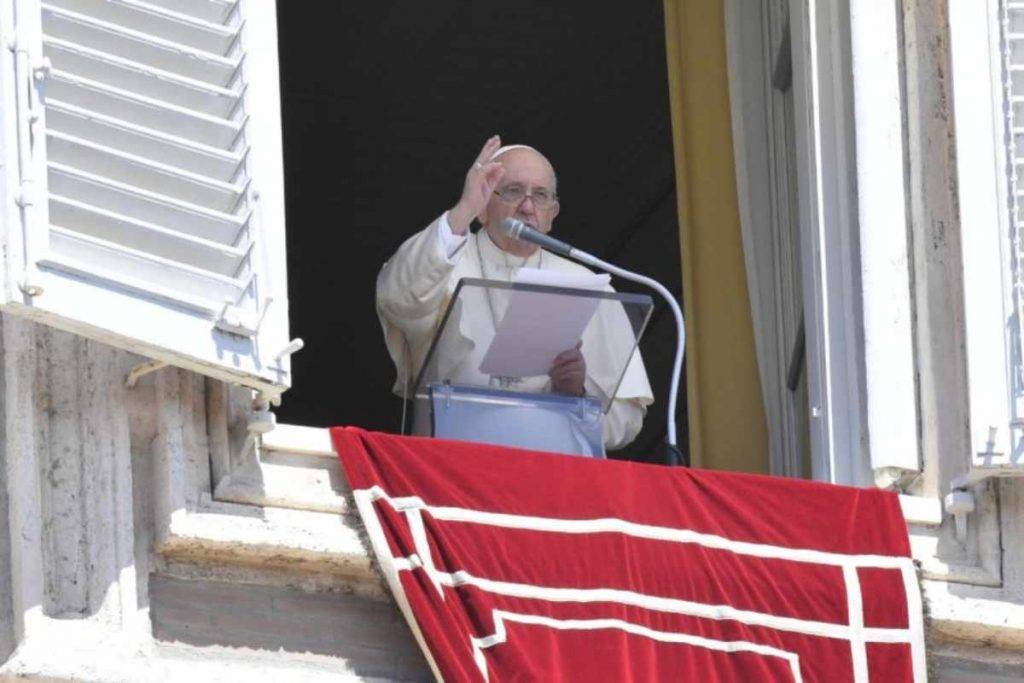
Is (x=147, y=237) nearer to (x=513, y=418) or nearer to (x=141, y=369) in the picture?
(x=141, y=369)

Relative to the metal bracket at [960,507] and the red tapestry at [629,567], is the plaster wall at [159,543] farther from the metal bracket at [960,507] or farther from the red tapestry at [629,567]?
the metal bracket at [960,507]

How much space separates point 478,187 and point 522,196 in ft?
2.21

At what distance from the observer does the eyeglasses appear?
8.06 m

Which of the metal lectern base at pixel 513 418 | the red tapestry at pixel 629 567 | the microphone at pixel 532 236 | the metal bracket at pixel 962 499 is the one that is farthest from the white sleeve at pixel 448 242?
the metal bracket at pixel 962 499

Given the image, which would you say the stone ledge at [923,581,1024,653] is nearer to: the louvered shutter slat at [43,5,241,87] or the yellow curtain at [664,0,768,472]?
the yellow curtain at [664,0,768,472]

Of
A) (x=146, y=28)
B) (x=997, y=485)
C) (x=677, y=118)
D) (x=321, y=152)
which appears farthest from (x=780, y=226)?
(x=321, y=152)

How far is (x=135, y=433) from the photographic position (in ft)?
21.7

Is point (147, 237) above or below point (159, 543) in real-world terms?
above

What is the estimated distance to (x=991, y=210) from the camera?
716 centimetres

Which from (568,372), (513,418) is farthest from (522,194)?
(513,418)

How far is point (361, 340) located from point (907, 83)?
13.5 feet

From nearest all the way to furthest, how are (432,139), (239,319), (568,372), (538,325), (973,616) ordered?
(239,319) → (973,616) → (538,325) → (568,372) → (432,139)

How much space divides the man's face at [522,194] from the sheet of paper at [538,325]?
636 mm

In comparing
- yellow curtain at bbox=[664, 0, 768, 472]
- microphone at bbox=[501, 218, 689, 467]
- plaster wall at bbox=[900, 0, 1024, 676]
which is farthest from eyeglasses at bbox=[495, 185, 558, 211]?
plaster wall at bbox=[900, 0, 1024, 676]
